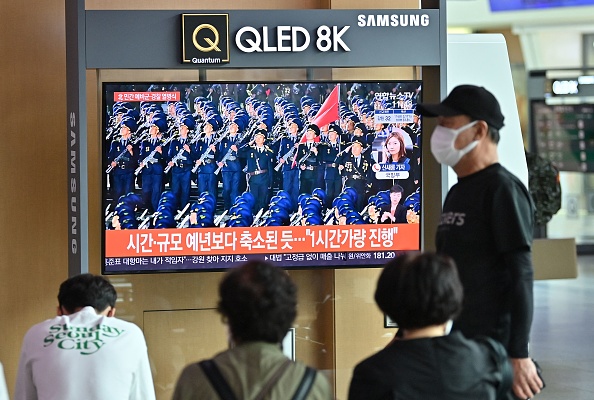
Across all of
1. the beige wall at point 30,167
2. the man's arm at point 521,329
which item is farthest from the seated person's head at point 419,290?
the beige wall at point 30,167

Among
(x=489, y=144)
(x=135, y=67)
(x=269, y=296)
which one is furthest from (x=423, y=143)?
(x=269, y=296)

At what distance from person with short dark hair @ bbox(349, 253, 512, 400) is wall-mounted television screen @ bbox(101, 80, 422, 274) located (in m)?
2.85

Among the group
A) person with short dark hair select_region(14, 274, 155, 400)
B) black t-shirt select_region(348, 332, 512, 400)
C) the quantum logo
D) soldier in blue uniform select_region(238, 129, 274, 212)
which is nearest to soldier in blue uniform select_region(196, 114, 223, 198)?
soldier in blue uniform select_region(238, 129, 274, 212)

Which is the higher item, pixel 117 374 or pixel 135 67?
pixel 135 67

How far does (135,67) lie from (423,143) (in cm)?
163

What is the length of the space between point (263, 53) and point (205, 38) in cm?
31

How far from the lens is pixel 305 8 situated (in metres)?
5.52

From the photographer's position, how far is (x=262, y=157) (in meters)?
5.07

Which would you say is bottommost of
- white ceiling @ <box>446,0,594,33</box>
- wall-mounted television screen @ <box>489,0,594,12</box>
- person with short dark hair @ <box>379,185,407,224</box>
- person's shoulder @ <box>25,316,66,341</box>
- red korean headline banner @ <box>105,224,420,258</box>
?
person's shoulder @ <box>25,316,66,341</box>

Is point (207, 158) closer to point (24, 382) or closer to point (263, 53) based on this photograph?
point (263, 53)

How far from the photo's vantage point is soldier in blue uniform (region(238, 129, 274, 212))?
199 inches

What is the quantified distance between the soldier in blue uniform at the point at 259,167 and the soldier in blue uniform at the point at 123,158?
0.57m

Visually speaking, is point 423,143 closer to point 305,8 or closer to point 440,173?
point 440,173

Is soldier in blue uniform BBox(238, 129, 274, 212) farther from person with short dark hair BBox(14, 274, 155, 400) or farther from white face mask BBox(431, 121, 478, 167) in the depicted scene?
white face mask BBox(431, 121, 478, 167)
